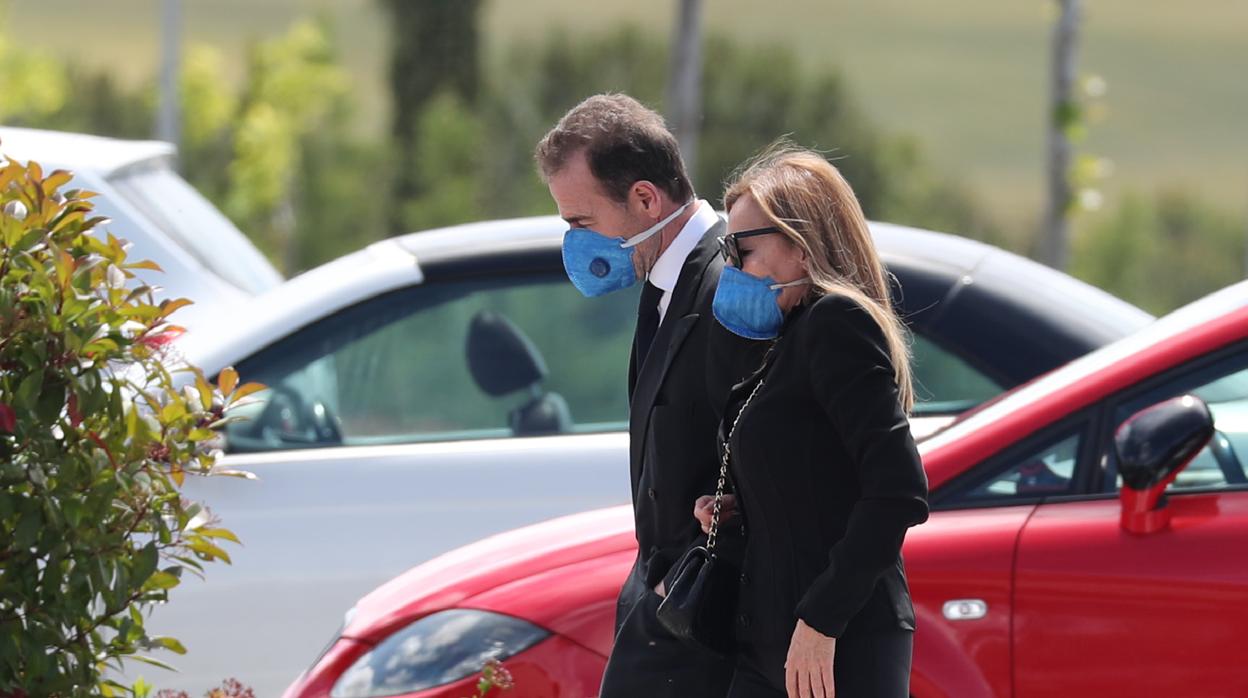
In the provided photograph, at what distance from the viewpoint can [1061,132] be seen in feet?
40.7

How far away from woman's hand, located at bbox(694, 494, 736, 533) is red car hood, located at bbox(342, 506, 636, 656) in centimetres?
78

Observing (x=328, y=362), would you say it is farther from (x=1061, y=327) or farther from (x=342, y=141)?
(x=342, y=141)

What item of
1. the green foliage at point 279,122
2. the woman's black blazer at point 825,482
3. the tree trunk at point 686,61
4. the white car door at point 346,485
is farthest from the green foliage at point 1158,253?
the woman's black blazer at point 825,482

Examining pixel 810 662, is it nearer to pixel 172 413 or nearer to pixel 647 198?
pixel 647 198

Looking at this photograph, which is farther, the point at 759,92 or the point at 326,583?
the point at 759,92

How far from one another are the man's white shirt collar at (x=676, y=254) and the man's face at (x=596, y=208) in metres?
0.04

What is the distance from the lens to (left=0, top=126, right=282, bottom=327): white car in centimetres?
543

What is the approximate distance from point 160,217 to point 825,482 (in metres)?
3.72

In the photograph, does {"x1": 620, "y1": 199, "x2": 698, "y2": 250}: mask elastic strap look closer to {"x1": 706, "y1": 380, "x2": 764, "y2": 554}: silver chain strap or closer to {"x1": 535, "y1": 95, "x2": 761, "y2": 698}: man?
Result: {"x1": 535, "y1": 95, "x2": 761, "y2": 698}: man

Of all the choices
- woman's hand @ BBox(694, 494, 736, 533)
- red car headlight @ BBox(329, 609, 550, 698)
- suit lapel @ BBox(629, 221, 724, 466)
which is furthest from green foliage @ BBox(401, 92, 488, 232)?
woman's hand @ BBox(694, 494, 736, 533)

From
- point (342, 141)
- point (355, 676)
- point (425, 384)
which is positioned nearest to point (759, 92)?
point (342, 141)

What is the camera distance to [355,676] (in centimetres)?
369

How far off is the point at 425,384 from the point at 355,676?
2005 mm

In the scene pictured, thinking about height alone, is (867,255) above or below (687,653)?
above
